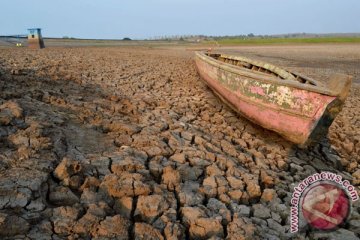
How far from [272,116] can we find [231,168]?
1.82 m

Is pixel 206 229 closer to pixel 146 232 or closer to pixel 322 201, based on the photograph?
pixel 146 232

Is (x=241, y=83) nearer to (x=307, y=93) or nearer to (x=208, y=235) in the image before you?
(x=307, y=93)

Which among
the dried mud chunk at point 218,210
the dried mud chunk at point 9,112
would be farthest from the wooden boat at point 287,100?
the dried mud chunk at point 9,112

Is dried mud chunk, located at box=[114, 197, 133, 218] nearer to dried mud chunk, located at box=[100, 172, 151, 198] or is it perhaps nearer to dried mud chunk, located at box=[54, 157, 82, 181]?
dried mud chunk, located at box=[100, 172, 151, 198]

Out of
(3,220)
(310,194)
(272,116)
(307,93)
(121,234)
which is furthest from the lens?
(272,116)

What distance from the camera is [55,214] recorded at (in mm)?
2619

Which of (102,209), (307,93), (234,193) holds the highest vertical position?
(307,93)

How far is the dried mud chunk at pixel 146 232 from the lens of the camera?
2641 mm

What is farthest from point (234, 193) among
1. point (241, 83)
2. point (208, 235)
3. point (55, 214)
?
point (241, 83)

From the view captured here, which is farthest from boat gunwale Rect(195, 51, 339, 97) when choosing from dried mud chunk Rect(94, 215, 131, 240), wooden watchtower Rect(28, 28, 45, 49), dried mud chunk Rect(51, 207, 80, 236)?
wooden watchtower Rect(28, 28, 45, 49)

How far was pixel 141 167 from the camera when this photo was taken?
358 cm

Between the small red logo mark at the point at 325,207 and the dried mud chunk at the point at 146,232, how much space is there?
1.86 meters

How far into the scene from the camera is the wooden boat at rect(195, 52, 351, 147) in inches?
180

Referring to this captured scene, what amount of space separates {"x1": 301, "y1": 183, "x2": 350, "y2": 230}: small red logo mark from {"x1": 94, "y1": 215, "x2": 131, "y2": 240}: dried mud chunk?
2117 mm
